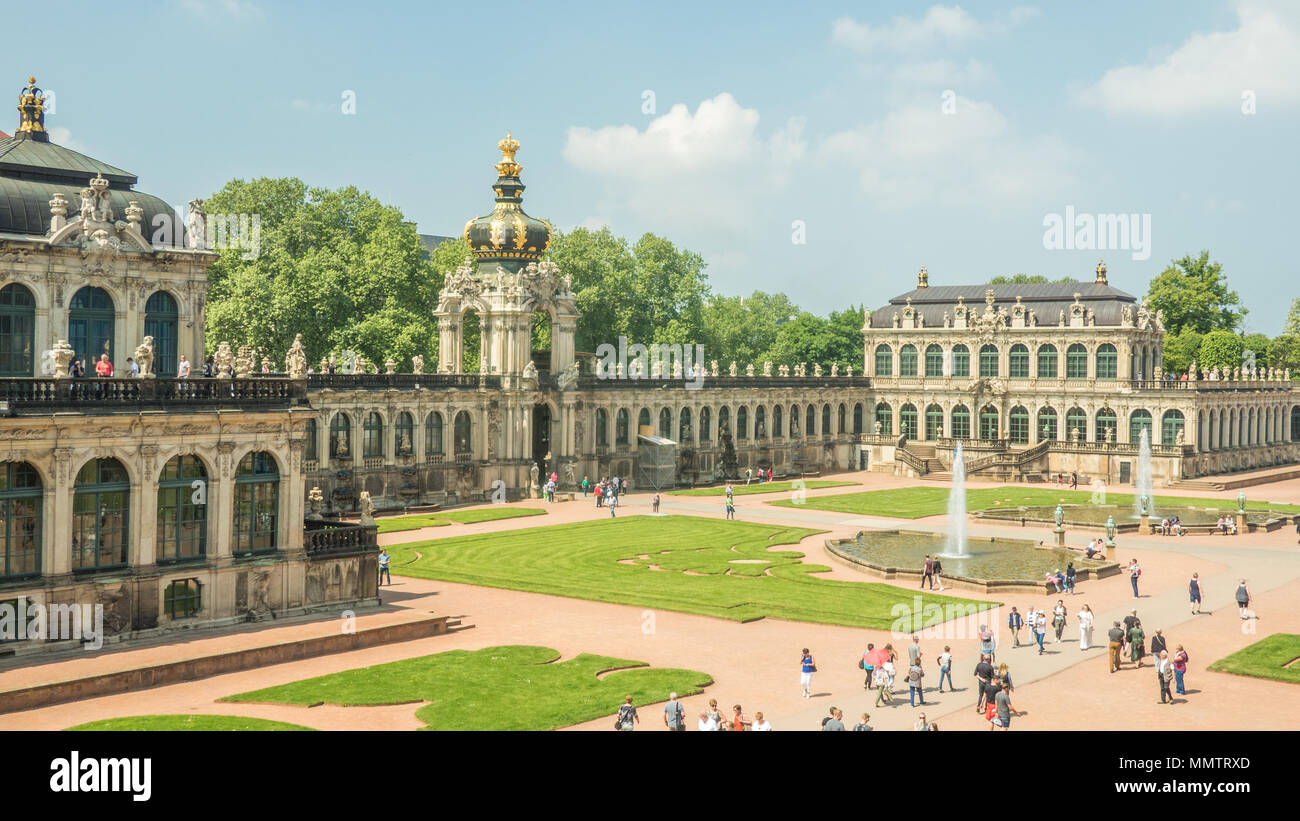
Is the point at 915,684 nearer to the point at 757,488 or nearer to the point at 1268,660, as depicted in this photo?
the point at 1268,660

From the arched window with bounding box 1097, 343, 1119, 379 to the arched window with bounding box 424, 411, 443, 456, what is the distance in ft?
210

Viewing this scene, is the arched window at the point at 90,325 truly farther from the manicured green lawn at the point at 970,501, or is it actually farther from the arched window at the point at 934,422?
the arched window at the point at 934,422

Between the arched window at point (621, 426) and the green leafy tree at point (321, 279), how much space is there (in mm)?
15827

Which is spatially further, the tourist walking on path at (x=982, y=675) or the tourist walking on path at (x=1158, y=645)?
the tourist walking on path at (x=1158, y=645)

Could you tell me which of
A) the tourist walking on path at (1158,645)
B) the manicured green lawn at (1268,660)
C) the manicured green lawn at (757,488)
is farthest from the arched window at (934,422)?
the tourist walking on path at (1158,645)

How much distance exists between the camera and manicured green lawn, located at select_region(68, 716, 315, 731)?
113ft

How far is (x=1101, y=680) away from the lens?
4275cm

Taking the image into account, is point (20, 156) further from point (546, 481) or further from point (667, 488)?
point (667, 488)

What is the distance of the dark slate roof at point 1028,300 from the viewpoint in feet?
403

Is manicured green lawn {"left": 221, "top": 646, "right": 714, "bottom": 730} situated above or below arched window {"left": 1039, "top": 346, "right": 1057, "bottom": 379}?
below

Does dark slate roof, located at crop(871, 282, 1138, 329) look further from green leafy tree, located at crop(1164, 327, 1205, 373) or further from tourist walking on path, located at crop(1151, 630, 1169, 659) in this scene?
tourist walking on path, located at crop(1151, 630, 1169, 659)

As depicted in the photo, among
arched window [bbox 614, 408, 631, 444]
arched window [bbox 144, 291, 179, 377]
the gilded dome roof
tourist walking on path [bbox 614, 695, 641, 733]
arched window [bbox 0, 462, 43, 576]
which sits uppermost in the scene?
the gilded dome roof

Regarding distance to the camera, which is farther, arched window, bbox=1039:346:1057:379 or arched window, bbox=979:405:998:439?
arched window, bbox=979:405:998:439

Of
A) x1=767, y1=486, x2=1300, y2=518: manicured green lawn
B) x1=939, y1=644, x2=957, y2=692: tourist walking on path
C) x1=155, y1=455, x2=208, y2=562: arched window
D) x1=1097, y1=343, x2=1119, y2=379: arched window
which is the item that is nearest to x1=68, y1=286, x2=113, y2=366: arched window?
x1=155, y1=455, x2=208, y2=562: arched window
